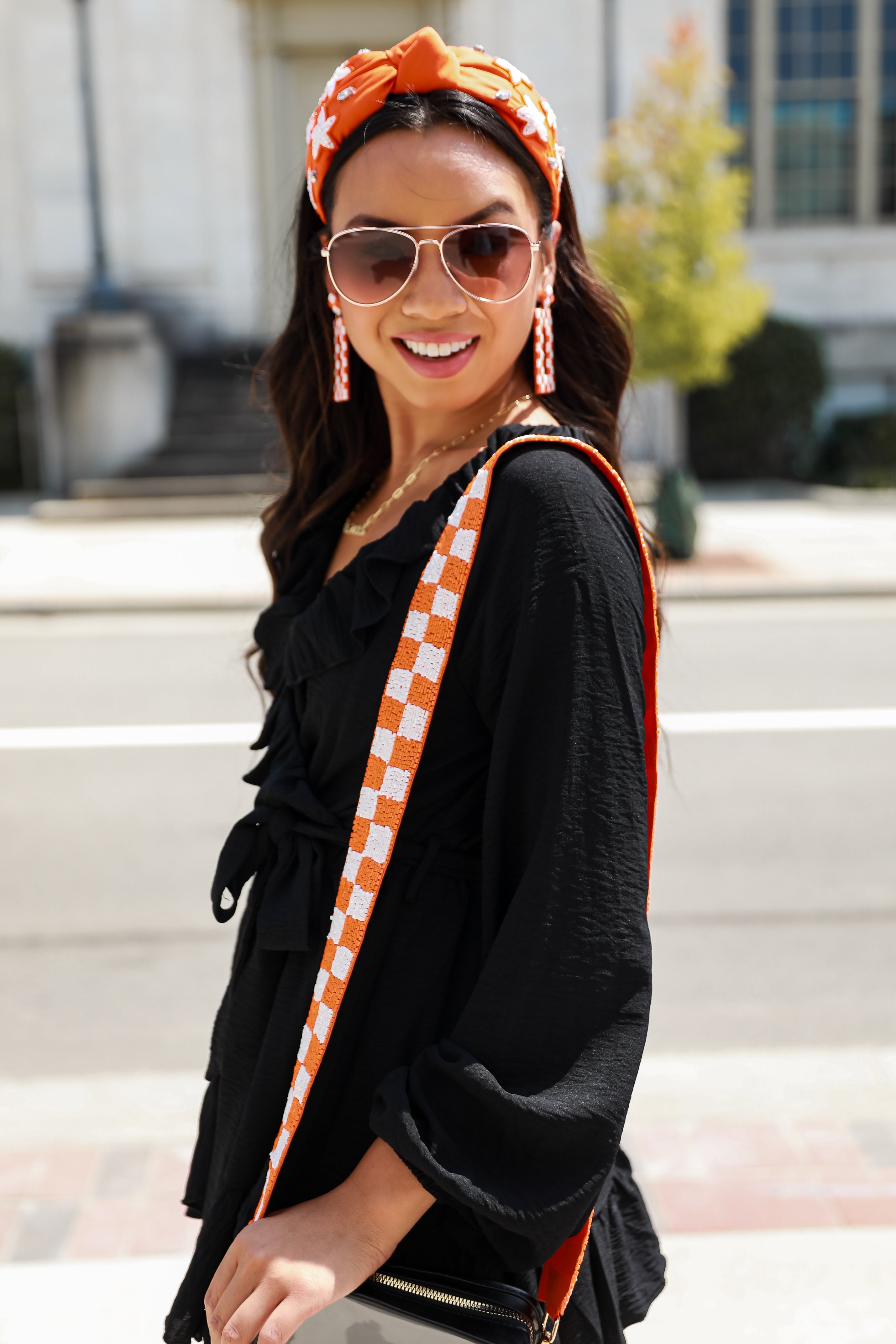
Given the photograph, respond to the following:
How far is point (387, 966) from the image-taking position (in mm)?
1314

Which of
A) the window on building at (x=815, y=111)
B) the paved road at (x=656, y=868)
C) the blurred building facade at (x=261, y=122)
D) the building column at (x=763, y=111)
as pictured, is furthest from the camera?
the window on building at (x=815, y=111)

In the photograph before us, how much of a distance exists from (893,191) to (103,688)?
54.6 ft

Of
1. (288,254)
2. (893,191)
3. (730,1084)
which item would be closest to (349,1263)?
(288,254)

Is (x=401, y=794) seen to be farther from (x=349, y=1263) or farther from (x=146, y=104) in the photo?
(x=146, y=104)

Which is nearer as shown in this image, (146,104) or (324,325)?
(324,325)

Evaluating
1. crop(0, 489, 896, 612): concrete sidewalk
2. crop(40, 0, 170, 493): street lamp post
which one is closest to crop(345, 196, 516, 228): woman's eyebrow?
crop(0, 489, 896, 612): concrete sidewalk

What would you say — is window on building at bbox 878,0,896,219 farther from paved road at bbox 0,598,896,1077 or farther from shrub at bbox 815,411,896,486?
paved road at bbox 0,598,896,1077

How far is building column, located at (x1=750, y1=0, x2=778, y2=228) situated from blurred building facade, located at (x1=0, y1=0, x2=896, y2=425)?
0.03 meters

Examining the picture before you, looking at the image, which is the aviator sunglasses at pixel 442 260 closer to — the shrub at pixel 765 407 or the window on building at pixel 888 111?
the shrub at pixel 765 407

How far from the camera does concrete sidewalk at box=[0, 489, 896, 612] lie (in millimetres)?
10570

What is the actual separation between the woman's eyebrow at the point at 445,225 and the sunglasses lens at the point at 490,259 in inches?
0.4

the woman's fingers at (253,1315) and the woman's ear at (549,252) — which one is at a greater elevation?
the woman's ear at (549,252)

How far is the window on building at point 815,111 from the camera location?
62.1 ft

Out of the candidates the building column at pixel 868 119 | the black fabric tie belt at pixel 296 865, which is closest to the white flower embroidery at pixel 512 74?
the black fabric tie belt at pixel 296 865
